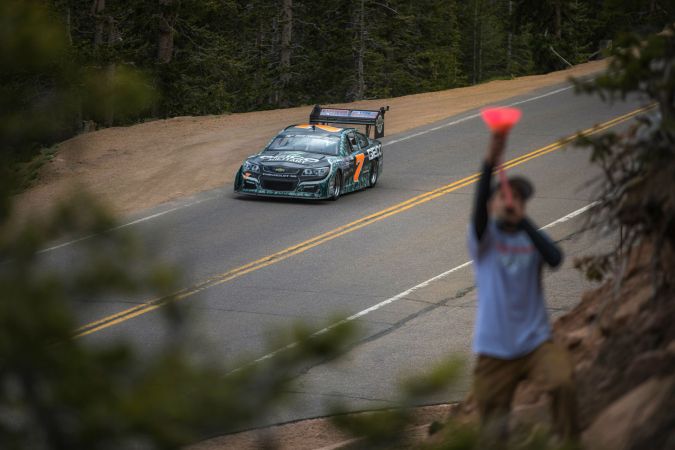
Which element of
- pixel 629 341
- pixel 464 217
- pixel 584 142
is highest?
pixel 584 142

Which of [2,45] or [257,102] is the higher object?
[2,45]

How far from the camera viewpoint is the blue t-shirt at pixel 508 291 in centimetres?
689

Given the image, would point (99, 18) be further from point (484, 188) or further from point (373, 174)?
point (484, 188)

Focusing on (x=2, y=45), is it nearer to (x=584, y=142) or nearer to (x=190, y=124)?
(x=584, y=142)

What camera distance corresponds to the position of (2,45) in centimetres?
457

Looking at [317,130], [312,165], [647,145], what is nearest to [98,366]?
[647,145]

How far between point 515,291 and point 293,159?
17.6m

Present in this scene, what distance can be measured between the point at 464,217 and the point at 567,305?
6453 mm

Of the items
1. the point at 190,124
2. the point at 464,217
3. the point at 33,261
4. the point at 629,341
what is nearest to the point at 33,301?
the point at 33,261

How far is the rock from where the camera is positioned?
6898 mm

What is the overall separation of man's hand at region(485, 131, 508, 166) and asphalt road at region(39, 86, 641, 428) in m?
4.21

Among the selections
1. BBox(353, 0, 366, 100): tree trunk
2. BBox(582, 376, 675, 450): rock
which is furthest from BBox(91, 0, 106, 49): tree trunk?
BBox(582, 376, 675, 450): rock

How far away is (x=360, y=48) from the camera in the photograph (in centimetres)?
4978

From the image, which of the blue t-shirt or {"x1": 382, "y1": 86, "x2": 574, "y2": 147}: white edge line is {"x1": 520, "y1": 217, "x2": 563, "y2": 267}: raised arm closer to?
the blue t-shirt
